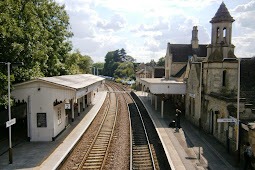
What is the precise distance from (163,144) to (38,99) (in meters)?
8.55

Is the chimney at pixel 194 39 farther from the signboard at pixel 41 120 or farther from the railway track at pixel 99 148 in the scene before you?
the signboard at pixel 41 120

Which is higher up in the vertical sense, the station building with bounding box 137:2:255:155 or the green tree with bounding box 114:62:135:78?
the green tree with bounding box 114:62:135:78

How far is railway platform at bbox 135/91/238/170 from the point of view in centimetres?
1179

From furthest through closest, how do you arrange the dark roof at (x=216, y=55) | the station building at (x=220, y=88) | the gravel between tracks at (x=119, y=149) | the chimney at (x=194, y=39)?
the chimney at (x=194, y=39)
the dark roof at (x=216, y=55)
the station building at (x=220, y=88)
the gravel between tracks at (x=119, y=149)

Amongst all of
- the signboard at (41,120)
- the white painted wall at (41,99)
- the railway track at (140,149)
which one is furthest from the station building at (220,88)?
the signboard at (41,120)

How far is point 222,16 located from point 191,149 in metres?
12.1

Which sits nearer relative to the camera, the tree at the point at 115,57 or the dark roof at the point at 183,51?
the dark roof at the point at 183,51

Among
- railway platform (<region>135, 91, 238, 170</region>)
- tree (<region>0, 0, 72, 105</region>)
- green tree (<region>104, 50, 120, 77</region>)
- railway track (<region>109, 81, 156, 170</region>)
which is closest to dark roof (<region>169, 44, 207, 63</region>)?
railway platform (<region>135, 91, 238, 170</region>)

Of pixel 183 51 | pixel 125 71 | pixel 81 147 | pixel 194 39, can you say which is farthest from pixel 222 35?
pixel 125 71

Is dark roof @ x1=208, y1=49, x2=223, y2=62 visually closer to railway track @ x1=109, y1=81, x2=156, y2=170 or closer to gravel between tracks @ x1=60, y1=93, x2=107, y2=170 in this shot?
railway track @ x1=109, y1=81, x2=156, y2=170

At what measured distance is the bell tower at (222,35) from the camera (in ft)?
64.6

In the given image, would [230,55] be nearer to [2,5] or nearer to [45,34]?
[45,34]

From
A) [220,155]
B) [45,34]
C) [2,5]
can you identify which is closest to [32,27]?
[2,5]

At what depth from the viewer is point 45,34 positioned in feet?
63.2
